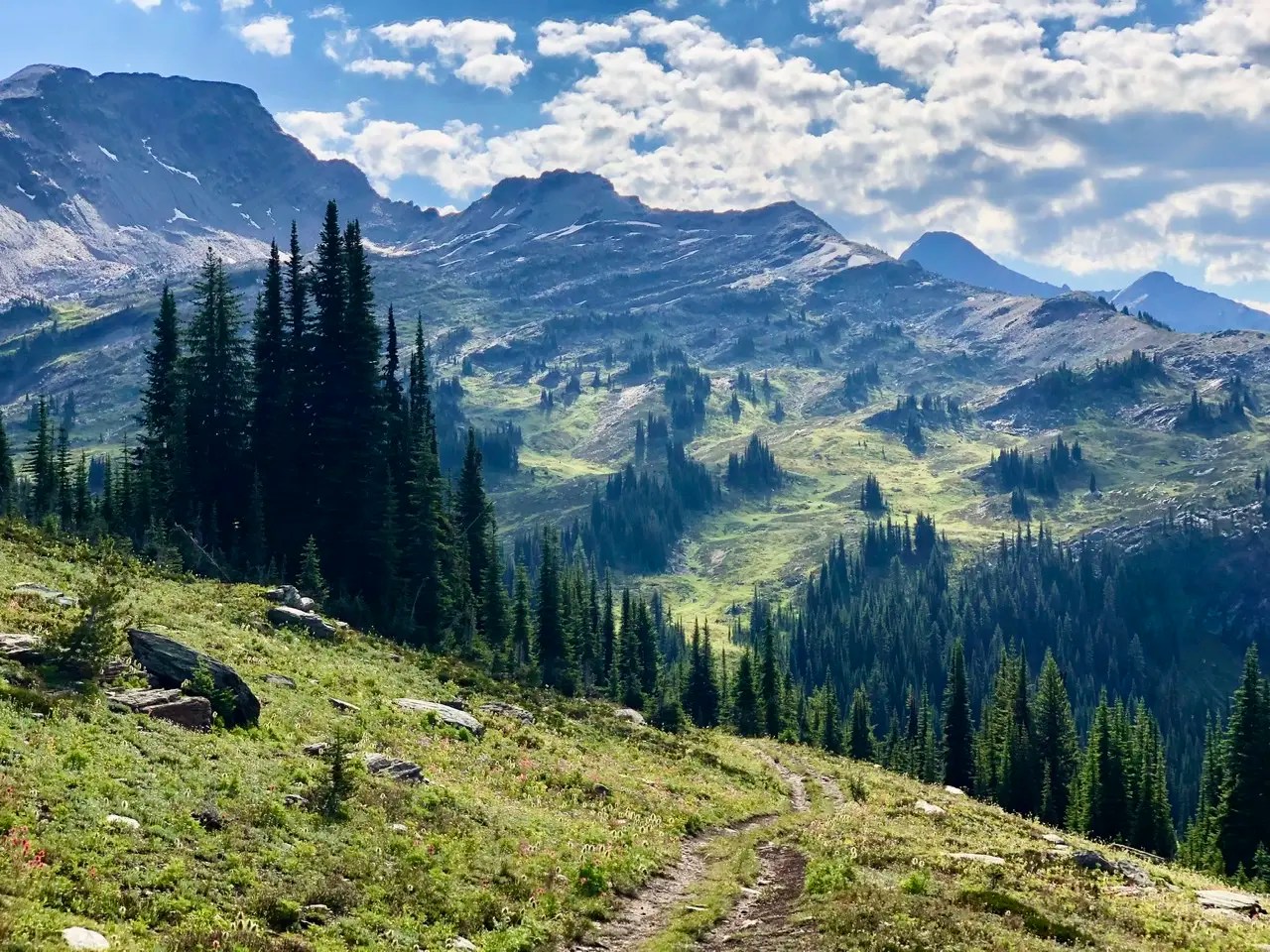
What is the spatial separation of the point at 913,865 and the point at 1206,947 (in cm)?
810

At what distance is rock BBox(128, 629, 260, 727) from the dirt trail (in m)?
11.8

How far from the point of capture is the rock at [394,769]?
27.6 meters

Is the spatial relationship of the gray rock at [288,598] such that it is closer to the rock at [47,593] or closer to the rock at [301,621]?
the rock at [301,621]

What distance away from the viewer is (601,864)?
25.8 meters

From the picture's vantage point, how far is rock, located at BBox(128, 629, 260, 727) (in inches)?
1074

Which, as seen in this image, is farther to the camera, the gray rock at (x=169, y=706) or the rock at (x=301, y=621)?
the rock at (x=301, y=621)

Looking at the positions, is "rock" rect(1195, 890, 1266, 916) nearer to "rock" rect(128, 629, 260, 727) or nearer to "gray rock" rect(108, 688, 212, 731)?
"rock" rect(128, 629, 260, 727)

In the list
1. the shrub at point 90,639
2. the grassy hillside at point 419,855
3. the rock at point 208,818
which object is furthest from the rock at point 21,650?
the rock at point 208,818

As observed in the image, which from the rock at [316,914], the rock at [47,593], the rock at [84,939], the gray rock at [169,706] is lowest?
the rock at [316,914]

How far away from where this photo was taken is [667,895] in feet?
84.8

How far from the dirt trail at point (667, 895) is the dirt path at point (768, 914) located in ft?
0.11

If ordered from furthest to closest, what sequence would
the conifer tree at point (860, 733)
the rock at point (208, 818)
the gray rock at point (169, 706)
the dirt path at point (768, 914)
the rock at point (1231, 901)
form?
1. the conifer tree at point (860, 733)
2. the rock at point (1231, 901)
3. the gray rock at point (169, 706)
4. the dirt path at point (768, 914)
5. the rock at point (208, 818)

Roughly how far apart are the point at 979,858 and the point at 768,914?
9.81 metres

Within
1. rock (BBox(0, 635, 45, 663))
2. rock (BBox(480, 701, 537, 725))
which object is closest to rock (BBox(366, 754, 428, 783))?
rock (BBox(0, 635, 45, 663))
